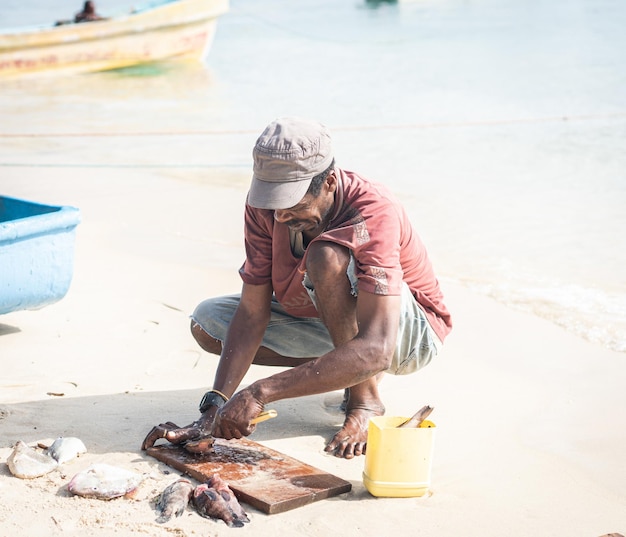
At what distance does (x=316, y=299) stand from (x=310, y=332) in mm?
307

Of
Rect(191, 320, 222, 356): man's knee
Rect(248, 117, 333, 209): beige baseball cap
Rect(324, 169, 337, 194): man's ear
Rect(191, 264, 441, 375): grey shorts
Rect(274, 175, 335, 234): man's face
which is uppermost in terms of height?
Rect(248, 117, 333, 209): beige baseball cap

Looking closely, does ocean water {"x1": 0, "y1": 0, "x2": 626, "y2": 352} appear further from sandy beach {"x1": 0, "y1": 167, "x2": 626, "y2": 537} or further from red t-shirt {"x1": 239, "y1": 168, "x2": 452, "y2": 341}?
red t-shirt {"x1": 239, "y1": 168, "x2": 452, "y2": 341}

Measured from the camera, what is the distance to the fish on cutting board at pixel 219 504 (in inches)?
94.3

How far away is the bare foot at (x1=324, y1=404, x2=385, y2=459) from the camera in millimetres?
2891

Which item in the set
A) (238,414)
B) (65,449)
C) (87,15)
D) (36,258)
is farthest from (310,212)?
(87,15)

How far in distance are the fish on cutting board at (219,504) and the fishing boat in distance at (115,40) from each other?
13928 mm

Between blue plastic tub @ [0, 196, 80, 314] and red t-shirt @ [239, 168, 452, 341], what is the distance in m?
1.21

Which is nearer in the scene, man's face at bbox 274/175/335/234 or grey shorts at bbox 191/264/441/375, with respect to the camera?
man's face at bbox 274/175/335/234

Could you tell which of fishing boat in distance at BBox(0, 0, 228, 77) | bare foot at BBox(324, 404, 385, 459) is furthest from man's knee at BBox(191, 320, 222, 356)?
fishing boat in distance at BBox(0, 0, 228, 77)

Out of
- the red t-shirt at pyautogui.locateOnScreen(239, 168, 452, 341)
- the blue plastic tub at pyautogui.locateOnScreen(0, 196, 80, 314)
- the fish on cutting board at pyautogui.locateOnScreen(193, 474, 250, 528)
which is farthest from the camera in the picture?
the blue plastic tub at pyautogui.locateOnScreen(0, 196, 80, 314)

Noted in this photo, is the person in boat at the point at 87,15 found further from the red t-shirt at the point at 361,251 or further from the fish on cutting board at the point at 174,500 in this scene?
the fish on cutting board at the point at 174,500

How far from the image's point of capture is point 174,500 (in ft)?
8.00

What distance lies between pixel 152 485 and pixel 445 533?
86 centimetres

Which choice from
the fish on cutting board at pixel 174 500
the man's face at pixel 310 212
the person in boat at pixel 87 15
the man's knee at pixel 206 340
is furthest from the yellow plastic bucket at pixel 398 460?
the person in boat at pixel 87 15
